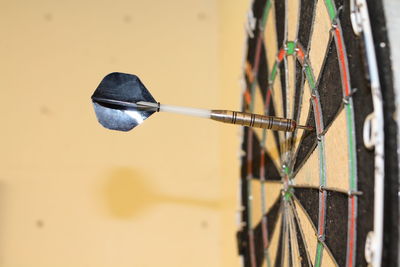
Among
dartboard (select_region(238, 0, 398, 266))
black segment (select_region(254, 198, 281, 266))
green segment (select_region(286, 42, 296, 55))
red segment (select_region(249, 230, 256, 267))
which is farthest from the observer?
red segment (select_region(249, 230, 256, 267))

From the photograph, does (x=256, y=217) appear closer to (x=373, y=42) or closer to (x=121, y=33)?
(x=373, y=42)

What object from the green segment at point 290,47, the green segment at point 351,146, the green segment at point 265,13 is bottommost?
the green segment at point 351,146

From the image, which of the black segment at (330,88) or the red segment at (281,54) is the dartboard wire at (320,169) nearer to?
the black segment at (330,88)

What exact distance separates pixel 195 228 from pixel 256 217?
1.70ft

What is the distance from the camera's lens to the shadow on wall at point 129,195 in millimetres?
1447

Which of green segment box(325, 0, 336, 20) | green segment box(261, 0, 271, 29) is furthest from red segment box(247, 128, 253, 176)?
green segment box(325, 0, 336, 20)

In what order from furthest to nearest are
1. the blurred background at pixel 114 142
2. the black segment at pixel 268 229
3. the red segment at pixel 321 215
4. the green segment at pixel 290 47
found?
the blurred background at pixel 114 142, the black segment at pixel 268 229, the green segment at pixel 290 47, the red segment at pixel 321 215

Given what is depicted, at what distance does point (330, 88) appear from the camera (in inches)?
23.7

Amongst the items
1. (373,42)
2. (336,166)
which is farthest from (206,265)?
(373,42)

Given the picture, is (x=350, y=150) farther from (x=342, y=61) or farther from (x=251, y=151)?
(x=251, y=151)

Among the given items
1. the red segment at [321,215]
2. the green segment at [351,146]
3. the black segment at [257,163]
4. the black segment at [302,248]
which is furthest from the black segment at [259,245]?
the green segment at [351,146]

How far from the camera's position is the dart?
0.64 metres

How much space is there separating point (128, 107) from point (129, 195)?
83 centimetres

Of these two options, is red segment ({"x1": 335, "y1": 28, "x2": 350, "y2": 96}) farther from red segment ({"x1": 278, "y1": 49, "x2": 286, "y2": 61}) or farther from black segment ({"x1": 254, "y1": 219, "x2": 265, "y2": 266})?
black segment ({"x1": 254, "y1": 219, "x2": 265, "y2": 266})
